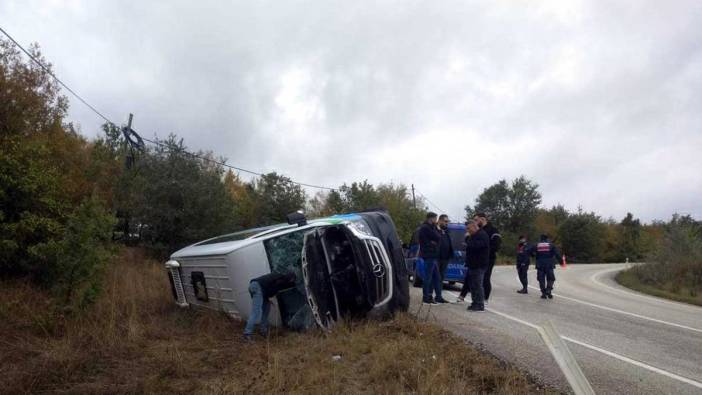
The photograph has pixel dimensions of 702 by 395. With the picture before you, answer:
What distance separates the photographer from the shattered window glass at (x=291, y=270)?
643 cm

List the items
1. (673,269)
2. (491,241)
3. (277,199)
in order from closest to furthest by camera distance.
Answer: (491,241)
(673,269)
(277,199)

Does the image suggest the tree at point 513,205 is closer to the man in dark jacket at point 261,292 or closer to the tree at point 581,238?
the tree at point 581,238

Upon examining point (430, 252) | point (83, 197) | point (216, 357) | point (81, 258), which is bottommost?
point (216, 357)

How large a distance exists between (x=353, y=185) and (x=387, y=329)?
108ft

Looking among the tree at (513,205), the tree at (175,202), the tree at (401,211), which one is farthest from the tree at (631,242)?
the tree at (175,202)

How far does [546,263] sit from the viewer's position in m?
11.4

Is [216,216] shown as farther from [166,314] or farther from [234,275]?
[234,275]

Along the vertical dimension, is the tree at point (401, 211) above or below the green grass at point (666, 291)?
above

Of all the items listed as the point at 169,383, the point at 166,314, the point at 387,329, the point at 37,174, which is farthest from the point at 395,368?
the point at 37,174

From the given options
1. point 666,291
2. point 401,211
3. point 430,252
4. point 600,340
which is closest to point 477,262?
point 430,252

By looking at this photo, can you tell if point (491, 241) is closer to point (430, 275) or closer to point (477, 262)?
point (477, 262)

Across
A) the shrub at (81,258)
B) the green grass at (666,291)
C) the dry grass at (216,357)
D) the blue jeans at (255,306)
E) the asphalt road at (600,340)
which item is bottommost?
the green grass at (666,291)

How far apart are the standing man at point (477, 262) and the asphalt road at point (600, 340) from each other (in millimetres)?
262

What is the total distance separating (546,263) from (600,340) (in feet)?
16.9
